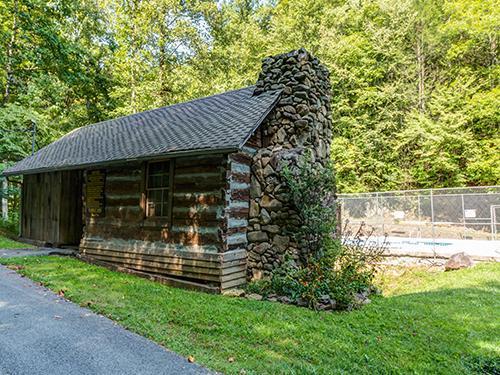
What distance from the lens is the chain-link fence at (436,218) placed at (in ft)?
39.9

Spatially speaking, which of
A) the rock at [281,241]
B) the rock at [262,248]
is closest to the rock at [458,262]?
the rock at [281,241]

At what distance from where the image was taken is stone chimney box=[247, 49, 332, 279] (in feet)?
24.5

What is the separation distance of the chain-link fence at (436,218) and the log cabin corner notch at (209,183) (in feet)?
16.3

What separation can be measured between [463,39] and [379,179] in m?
10.1

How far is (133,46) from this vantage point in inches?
886

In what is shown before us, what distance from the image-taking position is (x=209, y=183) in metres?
7.21

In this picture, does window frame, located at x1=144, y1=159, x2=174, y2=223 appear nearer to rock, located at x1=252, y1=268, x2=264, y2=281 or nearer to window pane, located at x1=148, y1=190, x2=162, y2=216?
window pane, located at x1=148, y1=190, x2=162, y2=216

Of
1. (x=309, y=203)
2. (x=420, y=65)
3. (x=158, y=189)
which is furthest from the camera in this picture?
(x=420, y=65)

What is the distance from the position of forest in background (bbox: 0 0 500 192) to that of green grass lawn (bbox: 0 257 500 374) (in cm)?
1308

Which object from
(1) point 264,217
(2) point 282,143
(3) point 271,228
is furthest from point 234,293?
(2) point 282,143

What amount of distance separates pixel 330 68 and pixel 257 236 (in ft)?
59.4

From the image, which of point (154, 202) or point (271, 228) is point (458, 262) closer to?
point (271, 228)

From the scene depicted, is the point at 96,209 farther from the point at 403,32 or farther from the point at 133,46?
the point at 403,32

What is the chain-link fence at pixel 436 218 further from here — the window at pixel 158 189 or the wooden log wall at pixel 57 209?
the wooden log wall at pixel 57 209
